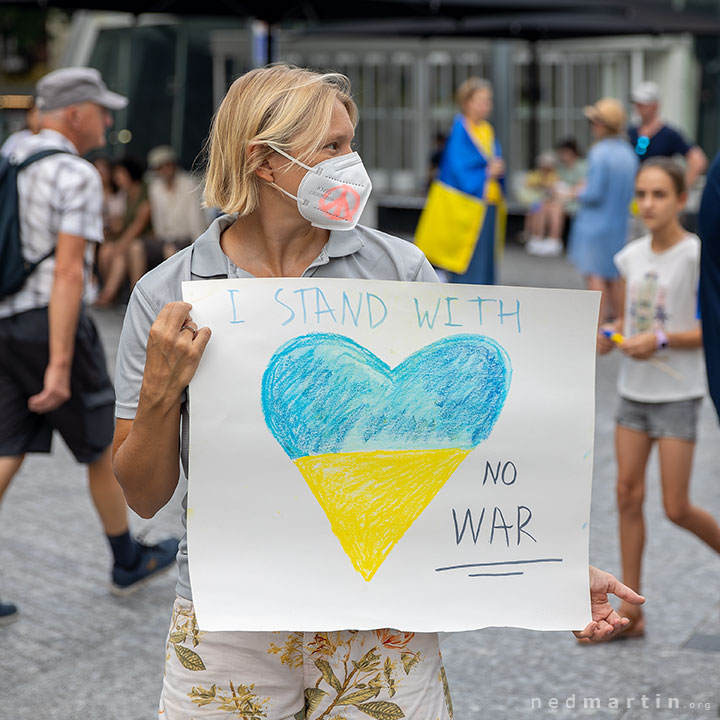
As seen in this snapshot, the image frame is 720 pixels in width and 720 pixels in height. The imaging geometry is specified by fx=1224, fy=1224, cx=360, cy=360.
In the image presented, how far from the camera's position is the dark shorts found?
4473 mm

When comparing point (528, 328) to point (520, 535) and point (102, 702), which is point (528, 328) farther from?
point (102, 702)

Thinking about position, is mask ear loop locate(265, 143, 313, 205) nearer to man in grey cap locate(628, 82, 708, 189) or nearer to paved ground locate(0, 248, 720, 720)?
paved ground locate(0, 248, 720, 720)

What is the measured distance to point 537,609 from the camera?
2.13 m

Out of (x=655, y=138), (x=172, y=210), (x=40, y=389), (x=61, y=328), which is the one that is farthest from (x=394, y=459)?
(x=172, y=210)

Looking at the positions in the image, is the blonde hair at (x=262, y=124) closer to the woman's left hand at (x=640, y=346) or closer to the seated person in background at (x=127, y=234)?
the woman's left hand at (x=640, y=346)

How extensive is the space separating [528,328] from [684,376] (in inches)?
87.2

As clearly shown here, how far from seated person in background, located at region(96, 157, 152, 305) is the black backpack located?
7.32 m

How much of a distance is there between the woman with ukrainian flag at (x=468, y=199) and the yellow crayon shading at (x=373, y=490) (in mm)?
8508

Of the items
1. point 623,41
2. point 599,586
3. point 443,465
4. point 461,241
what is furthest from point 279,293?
point 623,41

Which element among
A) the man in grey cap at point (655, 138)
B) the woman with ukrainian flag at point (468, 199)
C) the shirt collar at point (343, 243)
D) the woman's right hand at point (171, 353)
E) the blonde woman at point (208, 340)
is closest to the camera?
the woman's right hand at point (171, 353)

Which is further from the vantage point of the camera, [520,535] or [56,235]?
[56,235]

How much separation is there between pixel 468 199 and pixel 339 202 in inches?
339

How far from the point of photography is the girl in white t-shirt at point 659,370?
13.7 ft

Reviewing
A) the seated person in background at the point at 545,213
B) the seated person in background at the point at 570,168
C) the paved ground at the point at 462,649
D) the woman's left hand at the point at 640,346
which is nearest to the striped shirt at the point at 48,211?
the paved ground at the point at 462,649
